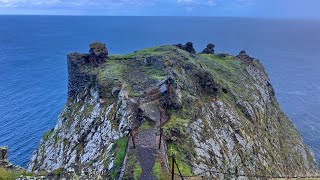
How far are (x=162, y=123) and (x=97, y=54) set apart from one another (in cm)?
2495

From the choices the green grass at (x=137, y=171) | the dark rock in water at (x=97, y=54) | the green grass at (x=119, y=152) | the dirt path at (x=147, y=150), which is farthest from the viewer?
the dark rock in water at (x=97, y=54)

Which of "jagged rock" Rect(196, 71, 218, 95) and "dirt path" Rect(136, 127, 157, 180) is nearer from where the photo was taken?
"dirt path" Rect(136, 127, 157, 180)

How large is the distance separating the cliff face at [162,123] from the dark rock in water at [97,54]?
174mm

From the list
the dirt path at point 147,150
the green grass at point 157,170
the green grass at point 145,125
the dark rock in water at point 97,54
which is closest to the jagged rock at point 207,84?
the green grass at point 145,125

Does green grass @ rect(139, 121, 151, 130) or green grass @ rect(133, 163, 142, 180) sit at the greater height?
green grass @ rect(139, 121, 151, 130)

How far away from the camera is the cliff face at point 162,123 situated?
114 ft

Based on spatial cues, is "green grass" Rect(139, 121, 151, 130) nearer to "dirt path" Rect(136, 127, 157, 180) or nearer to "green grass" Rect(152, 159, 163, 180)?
"dirt path" Rect(136, 127, 157, 180)

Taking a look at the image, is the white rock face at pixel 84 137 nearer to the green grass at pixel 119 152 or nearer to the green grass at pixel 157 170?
the green grass at pixel 119 152

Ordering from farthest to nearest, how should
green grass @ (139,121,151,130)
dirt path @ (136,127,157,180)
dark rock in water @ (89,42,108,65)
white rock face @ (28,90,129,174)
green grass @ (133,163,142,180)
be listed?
dark rock in water @ (89,42,108,65)
green grass @ (139,121,151,130)
white rock face @ (28,90,129,174)
dirt path @ (136,127,157,180)
green grass @ (133,163,142,180)

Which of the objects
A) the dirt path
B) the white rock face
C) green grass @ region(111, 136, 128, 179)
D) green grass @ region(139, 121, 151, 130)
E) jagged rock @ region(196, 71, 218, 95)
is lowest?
the white rock face

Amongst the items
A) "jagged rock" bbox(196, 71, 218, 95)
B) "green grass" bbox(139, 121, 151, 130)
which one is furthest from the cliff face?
"jagged rock" bbox(196, 71, 218, 95)

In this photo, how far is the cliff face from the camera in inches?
1366

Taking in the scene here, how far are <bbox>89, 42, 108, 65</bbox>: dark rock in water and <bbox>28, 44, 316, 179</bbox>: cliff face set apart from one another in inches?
6.9

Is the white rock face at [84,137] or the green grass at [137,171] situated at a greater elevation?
the green grass at [137,171]
